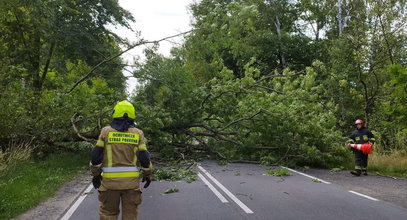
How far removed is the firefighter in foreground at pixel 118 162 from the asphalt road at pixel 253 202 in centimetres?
187

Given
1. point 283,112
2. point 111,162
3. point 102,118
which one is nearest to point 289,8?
point 283,112

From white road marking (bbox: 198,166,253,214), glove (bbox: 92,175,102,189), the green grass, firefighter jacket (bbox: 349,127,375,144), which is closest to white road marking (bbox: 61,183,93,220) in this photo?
the green grass

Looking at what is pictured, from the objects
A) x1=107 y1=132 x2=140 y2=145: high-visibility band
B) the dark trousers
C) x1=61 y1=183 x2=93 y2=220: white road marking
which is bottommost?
x1=61 y1=183 x2=93 y2=220: white road marking

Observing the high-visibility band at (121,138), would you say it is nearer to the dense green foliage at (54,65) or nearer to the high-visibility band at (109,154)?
the high-visibility band at (109,154)

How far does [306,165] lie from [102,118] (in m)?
7.53

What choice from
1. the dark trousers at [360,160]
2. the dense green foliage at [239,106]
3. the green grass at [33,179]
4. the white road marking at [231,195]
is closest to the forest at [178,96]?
the dense green foliage at [239,106]

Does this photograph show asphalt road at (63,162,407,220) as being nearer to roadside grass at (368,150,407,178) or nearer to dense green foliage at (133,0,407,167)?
dense green foliage at (133,0,407,167)

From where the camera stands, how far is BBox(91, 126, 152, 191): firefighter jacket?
4.75 metres

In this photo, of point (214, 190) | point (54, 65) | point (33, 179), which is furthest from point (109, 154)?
point (54, 65)

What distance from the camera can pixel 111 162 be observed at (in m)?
4.78

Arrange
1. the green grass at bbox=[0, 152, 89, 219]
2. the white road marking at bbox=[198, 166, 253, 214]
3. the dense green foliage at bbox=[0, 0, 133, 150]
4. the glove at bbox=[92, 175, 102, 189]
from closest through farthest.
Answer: the glove at bbox=[92, 175, 102, 189]
the white road marking at bbox=[198, 166, 253, 214]
the green grass at bbox=[0, 152, 89, 219]
the dense green foliage at bbox=[0, 0, 133, 150]

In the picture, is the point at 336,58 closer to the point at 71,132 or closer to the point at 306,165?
the point at 306,165

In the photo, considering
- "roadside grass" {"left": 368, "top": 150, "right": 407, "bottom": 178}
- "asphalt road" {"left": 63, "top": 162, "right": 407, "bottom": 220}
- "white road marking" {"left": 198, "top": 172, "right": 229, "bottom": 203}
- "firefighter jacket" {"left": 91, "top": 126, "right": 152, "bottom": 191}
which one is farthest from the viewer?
"roadside grass" {"left": 368, "top": 150, "right": 407, "bottom": 178}

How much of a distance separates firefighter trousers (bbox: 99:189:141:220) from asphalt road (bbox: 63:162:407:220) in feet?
5.94
